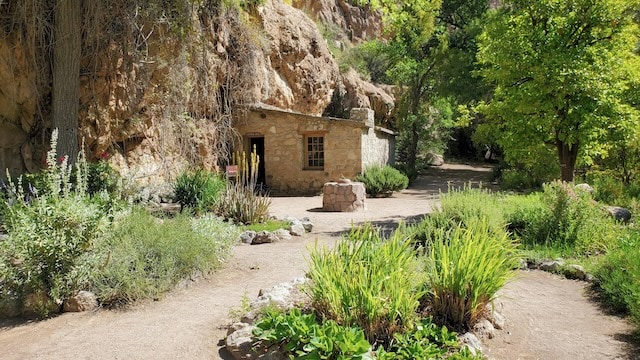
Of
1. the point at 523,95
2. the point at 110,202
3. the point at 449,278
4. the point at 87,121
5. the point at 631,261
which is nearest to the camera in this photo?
the point at 449,278

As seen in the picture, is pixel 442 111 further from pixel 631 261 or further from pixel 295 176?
pixel 631 261

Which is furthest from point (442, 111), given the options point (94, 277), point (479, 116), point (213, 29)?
point (94, 277)

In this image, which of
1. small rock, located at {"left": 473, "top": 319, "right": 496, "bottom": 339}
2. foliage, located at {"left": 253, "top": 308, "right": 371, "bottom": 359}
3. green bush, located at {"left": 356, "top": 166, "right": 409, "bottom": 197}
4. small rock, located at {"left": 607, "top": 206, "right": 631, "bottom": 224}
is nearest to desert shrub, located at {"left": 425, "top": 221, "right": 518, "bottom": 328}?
small rock, located at {"left": 473, "top": 319, "right": 496, "bottom": 339}

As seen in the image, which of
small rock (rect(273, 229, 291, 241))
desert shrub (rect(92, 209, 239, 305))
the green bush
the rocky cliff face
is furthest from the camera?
the green bush

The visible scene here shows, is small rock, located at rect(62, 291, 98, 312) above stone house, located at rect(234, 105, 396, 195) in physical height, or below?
below

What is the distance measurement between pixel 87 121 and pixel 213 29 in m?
6.17

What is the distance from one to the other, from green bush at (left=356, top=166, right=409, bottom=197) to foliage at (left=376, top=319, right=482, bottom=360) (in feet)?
37.3

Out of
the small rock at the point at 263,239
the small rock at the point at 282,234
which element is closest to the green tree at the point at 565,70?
the small rock at the point at 282,234

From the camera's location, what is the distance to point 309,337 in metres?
3.05

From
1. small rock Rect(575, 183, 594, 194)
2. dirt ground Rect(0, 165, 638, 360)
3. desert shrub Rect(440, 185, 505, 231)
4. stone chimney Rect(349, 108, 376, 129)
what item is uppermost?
stone chimney Rect(349, 108, 376, 129)

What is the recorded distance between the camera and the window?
630 inches

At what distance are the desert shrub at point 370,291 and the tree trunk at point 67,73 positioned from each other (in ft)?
22.3

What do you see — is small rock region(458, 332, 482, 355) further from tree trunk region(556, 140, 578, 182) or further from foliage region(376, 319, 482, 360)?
tree trunk region(556, 140, 578, 182)

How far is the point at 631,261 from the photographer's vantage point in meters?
4.41
